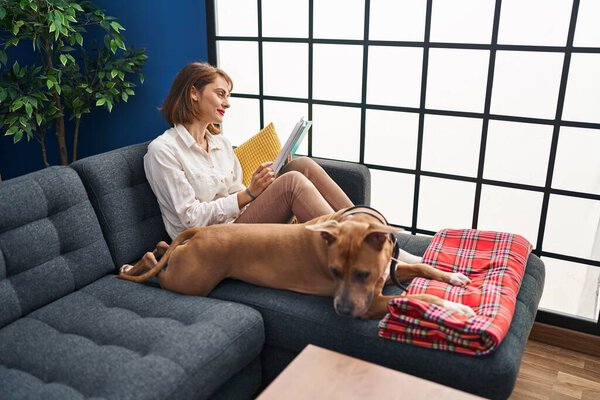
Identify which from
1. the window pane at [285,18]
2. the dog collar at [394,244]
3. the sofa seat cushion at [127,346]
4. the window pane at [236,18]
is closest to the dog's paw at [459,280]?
the dog collar at [394,244]

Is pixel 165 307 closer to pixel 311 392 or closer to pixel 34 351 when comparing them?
pixel 34 351

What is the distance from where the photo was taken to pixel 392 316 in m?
1.73

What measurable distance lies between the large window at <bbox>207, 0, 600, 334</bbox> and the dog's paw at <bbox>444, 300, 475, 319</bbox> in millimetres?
978

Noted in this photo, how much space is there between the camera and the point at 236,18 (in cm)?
310

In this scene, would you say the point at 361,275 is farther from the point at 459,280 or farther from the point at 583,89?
the point at 583,89

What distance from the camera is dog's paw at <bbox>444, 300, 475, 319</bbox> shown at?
66.9 inches

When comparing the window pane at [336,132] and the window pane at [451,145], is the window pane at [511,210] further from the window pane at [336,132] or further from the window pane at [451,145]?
the window pane at [336,132]

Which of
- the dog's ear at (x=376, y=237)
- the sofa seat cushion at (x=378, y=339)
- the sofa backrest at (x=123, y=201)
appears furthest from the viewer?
the sofa backrest at (x=123, y=201)

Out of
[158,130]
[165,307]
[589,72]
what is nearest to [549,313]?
[589,72]

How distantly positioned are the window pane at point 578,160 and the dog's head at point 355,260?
109 centimetres

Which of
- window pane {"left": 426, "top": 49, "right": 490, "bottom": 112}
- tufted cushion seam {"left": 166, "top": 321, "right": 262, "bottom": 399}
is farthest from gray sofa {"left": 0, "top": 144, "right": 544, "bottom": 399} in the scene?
window pane {"left": 426, "top": 49, "right": 490, "bottom": 112}

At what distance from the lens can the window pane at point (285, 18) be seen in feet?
9.47

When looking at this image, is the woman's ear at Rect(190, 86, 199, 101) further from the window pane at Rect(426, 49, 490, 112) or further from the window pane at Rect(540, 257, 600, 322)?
the window pane at Rect(540, 257, 600, 322)

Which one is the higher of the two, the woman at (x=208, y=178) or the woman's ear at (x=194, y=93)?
the woman's ear at (x=194, y=93)
